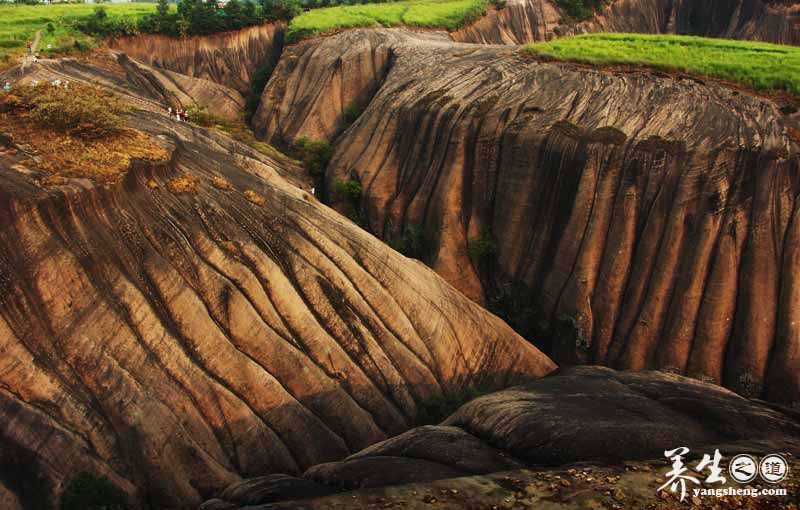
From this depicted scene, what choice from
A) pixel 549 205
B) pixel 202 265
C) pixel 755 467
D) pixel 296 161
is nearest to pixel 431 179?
pixel 549 205

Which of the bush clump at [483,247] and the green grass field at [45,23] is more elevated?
the green grass field at [45,23]

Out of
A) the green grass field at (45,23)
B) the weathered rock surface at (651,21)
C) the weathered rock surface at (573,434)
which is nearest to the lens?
the weathered rock surface at (573,434)

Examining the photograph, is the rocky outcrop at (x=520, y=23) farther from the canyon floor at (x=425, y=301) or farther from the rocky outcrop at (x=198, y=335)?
the rocky outcrop at (x=198, y=335)

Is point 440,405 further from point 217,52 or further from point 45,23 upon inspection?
point 217,52

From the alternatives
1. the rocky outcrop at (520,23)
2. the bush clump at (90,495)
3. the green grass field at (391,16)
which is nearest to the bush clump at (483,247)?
the bush clump at (90,495)

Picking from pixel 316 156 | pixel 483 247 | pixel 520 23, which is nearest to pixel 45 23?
pixel 316 156

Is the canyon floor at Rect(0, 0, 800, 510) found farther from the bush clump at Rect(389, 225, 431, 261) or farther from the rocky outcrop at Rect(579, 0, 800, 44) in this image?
the rocky outcrop at Rect(579, 0, 800, 44)

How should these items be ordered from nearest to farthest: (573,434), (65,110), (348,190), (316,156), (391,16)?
(573,434) → (65,110) → (348,190) → (316,156) → (391,16)
